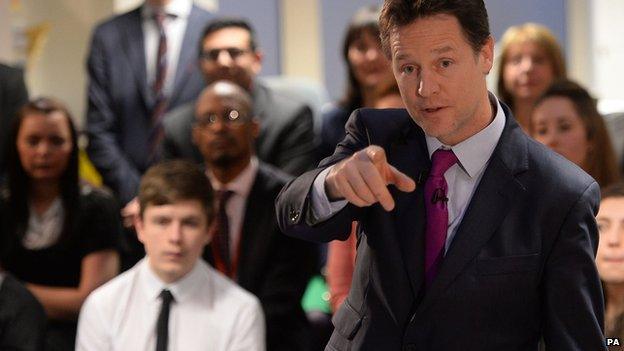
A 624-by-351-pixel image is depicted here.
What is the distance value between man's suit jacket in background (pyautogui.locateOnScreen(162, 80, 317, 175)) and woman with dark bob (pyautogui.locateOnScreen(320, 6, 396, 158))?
7 centimetres

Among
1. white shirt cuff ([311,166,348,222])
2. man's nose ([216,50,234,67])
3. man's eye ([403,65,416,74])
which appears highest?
man's eye ([403,65,416,74])

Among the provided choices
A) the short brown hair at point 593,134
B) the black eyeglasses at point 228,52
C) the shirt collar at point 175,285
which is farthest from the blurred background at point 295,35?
the shirt collar at point 175,285

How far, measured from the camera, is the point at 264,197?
3.55 metres

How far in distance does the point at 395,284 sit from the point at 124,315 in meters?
1.62

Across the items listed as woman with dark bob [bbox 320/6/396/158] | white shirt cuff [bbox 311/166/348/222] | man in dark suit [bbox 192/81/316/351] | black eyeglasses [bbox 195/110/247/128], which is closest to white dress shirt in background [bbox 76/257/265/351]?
man in dark suit [bbox 192/81/316/351]

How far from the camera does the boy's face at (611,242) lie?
2615 mm

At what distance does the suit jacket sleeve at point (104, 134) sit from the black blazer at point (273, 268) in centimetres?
59

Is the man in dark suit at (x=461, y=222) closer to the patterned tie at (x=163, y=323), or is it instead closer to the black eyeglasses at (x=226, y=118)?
the patterned tie at (x=163, y=323)

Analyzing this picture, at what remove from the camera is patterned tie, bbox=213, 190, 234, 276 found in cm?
352

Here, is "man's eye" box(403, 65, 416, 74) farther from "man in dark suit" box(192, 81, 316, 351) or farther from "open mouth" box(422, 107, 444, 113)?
"man in dark suit" box(192, 81, 316, 351)

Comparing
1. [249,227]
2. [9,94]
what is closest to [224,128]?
[249,227]

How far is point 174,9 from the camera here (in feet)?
13.9

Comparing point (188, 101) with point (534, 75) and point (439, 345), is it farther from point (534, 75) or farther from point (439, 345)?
point (439, 345)

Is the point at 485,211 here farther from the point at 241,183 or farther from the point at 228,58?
the point at 228,58
